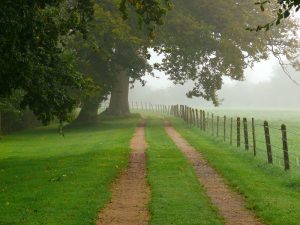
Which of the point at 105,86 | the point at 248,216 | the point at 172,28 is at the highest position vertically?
the point at 172,28

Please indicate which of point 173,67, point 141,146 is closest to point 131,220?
point 141,146

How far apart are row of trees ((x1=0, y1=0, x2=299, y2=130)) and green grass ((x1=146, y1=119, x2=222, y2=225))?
507cm

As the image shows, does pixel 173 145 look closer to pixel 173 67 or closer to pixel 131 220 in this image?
pixel 131 220

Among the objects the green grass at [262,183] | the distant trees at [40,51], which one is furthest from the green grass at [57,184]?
the green grass at [262,183]

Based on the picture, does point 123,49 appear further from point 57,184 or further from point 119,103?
point 57,184

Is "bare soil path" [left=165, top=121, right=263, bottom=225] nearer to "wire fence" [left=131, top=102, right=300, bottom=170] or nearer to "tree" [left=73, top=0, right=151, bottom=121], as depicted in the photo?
"wire fence" [left=131, top=102, right=300, bottom=170]

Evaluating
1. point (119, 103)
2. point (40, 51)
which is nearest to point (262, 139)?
point (40, 51)

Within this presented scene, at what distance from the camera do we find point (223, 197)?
14.0 meters

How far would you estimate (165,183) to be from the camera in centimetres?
1616

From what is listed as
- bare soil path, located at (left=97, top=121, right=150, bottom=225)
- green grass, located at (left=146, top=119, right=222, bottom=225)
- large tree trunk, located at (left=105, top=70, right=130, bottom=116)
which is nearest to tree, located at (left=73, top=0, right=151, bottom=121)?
large tree trunk, located at (left=105, top=70, right=130, bottom=116)

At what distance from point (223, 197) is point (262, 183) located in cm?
254

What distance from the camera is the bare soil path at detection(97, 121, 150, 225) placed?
38.0 ft

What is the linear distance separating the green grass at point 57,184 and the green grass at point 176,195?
4.61 ft

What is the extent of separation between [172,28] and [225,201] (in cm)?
3537
